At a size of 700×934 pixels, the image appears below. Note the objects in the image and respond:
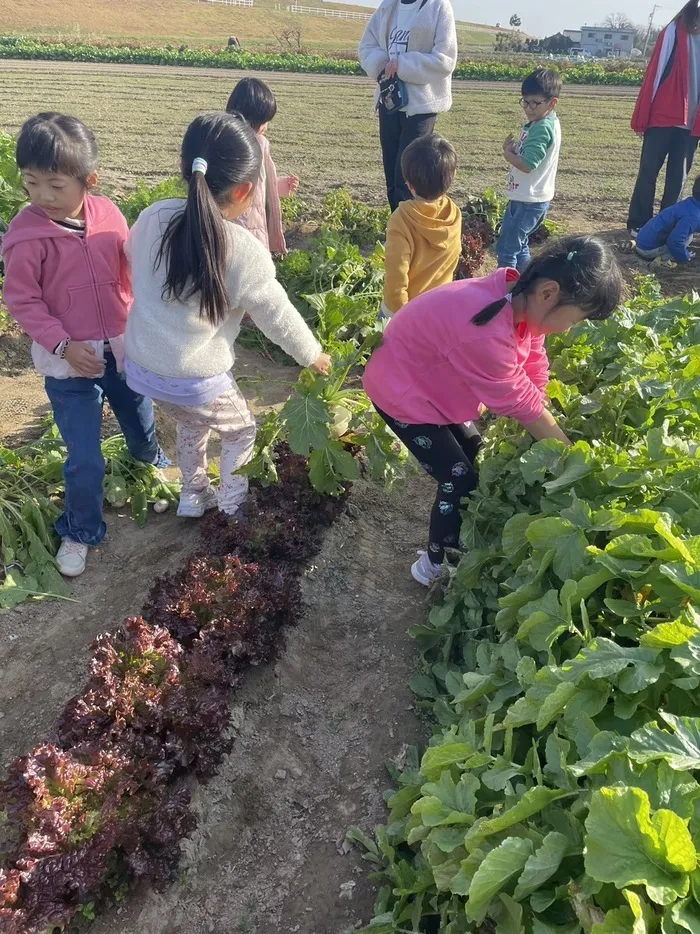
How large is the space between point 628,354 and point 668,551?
149cm

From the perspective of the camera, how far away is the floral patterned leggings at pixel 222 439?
320 centimetres

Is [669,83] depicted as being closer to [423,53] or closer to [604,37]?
[423,53]

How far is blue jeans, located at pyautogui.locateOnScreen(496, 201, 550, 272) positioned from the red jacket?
253 centimetres

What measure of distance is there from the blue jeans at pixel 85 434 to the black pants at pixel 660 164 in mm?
6509

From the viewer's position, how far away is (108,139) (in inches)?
477

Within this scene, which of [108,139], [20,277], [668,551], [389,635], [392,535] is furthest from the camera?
[108,139]

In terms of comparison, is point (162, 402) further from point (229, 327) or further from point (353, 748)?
point (353, 748)

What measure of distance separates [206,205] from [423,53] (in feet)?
12.0

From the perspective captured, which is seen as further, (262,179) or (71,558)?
(262,179)

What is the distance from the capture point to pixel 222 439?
3.42 m

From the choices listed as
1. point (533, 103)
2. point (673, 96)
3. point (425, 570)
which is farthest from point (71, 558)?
point (673, 96)

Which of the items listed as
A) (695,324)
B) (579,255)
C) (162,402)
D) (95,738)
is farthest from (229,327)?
(695,324)

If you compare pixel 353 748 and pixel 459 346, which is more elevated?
pixel 459 346

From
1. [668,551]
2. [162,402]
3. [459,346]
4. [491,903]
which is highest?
[459,346]
